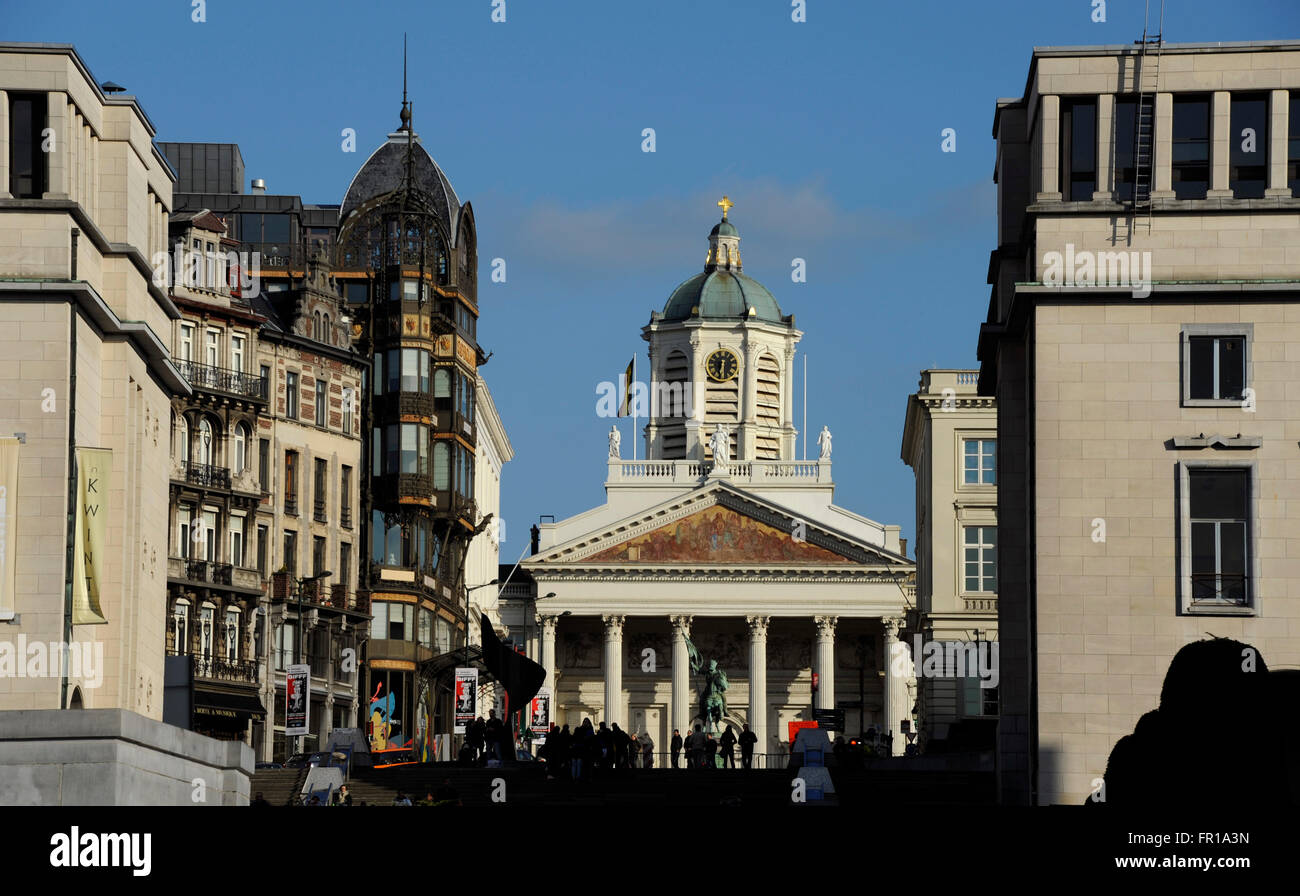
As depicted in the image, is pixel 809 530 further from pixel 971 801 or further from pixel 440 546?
pixel 971 801

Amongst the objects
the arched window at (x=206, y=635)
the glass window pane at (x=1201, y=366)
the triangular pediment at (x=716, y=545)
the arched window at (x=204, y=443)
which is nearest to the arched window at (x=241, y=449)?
the arched window at (x=204, y=443)

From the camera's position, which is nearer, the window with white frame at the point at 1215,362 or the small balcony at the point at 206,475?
the window with white frame at the point at 1215,362

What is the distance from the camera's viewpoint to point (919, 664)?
90.9 metres

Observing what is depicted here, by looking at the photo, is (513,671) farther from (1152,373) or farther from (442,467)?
(442,467)

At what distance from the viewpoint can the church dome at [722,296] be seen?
162 meters

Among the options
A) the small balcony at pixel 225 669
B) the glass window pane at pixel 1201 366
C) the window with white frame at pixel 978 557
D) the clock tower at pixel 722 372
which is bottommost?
the small balcony at pixel 225 669

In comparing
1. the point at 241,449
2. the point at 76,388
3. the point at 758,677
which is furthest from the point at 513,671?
the point at 758,677

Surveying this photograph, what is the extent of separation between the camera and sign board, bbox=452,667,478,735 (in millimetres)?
72969

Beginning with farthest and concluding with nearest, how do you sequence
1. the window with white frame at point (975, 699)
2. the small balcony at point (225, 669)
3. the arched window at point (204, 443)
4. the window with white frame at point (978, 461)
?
the window with white frame at point (978, 461)
the window with white frame at point (975, 699)
the arched window at point (204, 443)
the small balcony at point (225, 669)

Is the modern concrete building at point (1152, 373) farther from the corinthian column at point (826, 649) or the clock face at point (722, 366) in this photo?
the clock face at point (722, 366)

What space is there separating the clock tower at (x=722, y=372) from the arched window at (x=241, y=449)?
71.5 meters

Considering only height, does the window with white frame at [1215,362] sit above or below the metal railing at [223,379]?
below

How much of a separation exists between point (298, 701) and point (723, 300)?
339 ft

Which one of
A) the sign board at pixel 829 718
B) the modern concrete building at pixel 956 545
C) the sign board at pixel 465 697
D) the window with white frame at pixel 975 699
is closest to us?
the sign board at pixel 829 718
